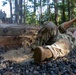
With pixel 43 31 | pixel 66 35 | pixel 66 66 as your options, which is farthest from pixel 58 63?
pixel 66 35

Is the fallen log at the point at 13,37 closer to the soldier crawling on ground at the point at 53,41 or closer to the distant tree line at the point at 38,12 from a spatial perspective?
the soldier crawling on ground at the point at 53,41

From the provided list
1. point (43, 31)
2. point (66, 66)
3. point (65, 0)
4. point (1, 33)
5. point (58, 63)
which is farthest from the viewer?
point (65, 0)

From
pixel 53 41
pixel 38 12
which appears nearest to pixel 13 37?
pixel 53 41

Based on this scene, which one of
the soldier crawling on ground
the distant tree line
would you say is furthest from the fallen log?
the distant tree line

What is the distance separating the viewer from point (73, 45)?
15.4 ft

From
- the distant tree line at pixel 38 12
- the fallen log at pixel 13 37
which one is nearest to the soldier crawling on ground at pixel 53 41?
the fallen log at pixel 13 37

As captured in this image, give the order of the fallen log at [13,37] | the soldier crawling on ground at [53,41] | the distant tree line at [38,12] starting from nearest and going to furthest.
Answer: the soldier crawling on ground at [53,41]
the fallen log at [13,37]
the distant tree line at [38,12]

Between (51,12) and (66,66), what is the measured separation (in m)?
21.5

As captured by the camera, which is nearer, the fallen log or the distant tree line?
the fallen log

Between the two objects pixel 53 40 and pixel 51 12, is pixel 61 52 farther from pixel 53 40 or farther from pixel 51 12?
pixel 51 12

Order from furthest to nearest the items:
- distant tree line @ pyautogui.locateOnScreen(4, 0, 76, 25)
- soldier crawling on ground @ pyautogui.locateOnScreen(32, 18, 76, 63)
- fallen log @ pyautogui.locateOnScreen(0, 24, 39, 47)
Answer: distant tree line @ pyautogui.locateOnScreen(4, 0, 76, 25) → fallen log @ pyautogui.locateOnScreen(0, 24, 39, 47) → soldier crawling on ground @ pyautogui.locateOnScreen(32, 18, 76, 63)

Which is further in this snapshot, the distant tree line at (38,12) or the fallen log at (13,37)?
the distant tree line at (38,12)

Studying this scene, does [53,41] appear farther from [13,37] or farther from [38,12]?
[38,12]

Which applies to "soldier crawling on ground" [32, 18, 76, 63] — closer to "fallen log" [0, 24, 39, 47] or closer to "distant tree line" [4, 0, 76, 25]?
"fallen log" [0, 24, 39, 47]
